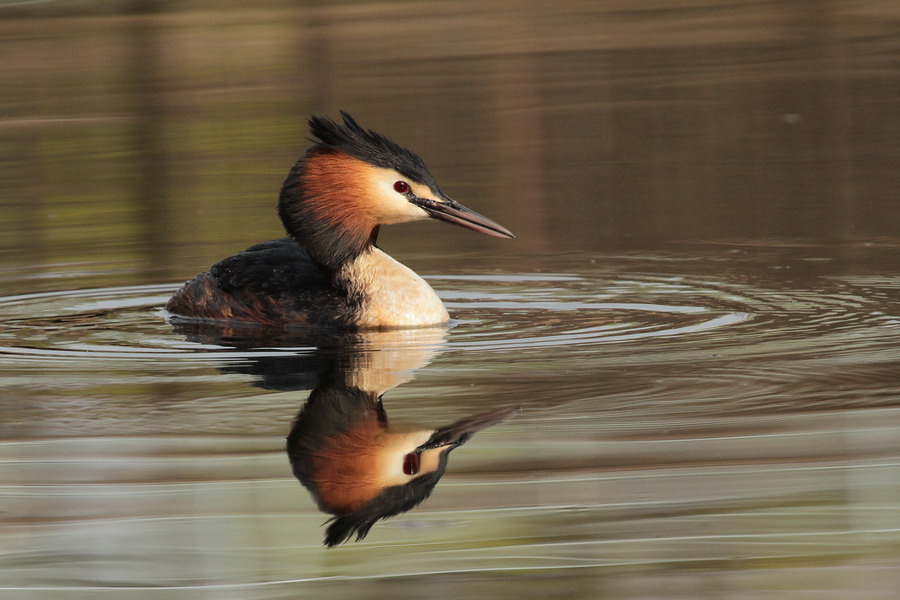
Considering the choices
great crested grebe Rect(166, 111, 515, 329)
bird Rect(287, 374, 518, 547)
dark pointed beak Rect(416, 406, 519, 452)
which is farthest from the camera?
great crested grebe Rect(166, 111, 515, 329)

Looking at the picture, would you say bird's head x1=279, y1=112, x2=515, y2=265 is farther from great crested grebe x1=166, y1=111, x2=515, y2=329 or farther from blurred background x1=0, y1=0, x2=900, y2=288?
blurred background x1=0, y1=0, x2=900, y2=288

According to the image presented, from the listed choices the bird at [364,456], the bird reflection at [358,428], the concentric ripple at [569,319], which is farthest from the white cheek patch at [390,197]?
the bird at [364,456]

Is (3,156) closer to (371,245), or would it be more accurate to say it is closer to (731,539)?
(371,245)

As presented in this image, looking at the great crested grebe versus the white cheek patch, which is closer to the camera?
the great crested grebe

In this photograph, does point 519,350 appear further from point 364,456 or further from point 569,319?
point 364,456

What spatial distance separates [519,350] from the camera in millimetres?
7422

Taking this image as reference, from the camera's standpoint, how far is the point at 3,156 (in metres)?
15.7

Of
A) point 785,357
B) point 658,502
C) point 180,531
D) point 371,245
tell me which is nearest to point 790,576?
point 658,502

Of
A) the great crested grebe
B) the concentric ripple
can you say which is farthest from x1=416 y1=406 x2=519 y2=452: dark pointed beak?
the great crested grebe

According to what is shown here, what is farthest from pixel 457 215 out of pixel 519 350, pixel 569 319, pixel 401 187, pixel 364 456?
pixel 364 456

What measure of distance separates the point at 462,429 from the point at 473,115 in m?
10.8

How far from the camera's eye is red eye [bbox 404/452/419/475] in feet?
17.8

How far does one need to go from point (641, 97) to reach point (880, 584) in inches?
520

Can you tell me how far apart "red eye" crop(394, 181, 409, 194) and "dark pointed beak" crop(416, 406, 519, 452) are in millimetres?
2520
